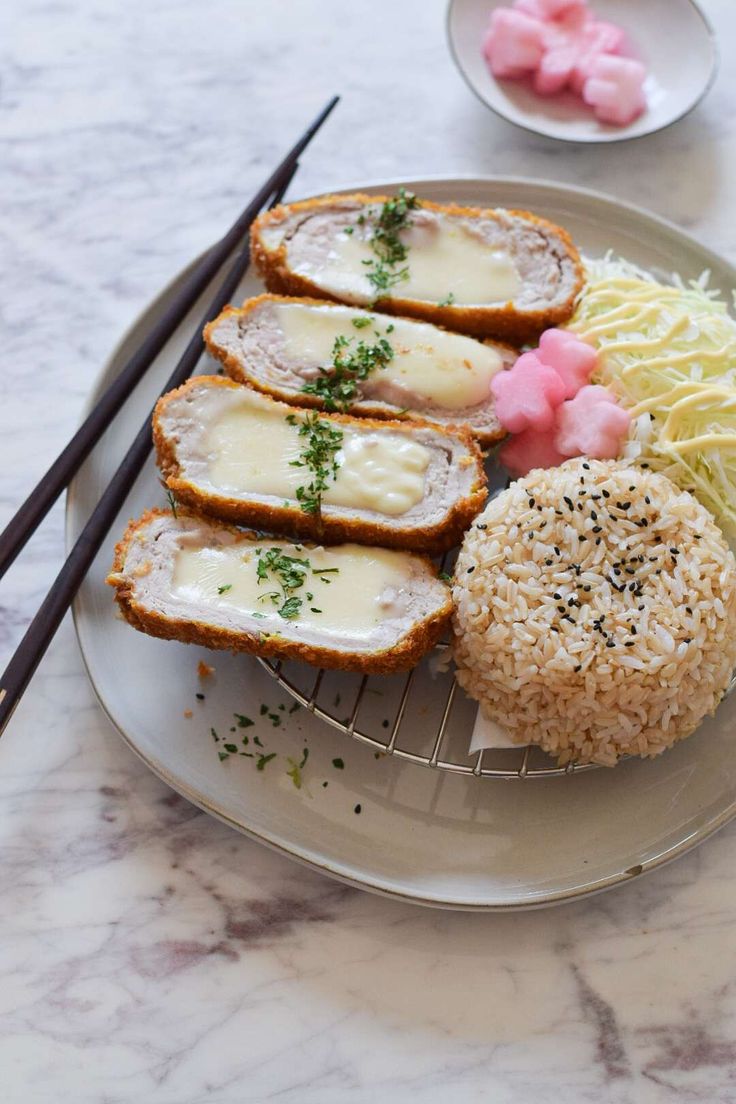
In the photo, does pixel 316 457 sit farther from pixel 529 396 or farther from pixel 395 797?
pixel 395 797

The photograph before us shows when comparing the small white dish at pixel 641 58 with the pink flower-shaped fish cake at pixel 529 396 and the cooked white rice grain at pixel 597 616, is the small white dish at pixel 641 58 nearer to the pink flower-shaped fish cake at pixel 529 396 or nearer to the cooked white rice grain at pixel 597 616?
A: the pink flower-shaped fish cake at pixel 529 396

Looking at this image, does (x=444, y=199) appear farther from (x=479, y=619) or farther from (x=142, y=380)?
(x=479, y=619)

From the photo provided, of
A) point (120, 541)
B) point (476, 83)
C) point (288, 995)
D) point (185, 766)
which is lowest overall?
point (288, 995)

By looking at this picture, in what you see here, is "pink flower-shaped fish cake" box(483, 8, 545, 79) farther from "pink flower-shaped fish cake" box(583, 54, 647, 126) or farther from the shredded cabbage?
the shredded cabbage

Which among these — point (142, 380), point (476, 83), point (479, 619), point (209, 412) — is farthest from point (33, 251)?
point (479, 619)

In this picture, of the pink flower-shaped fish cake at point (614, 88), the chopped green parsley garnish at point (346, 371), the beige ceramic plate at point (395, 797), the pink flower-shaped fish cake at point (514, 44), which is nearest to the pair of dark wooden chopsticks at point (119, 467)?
the beige ceramic plate at point (395, 797)

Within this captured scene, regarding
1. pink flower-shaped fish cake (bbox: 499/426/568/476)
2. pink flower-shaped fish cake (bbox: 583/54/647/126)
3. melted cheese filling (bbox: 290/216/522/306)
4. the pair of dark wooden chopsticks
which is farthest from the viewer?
pink flower-shaped fish cake (bbox: 583/54/647/126)

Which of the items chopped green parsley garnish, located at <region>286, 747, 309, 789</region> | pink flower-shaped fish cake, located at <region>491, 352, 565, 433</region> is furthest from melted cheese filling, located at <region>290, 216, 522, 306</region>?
chopped green parsley garnish, located at <region>286, 747, 309, 789</region>
